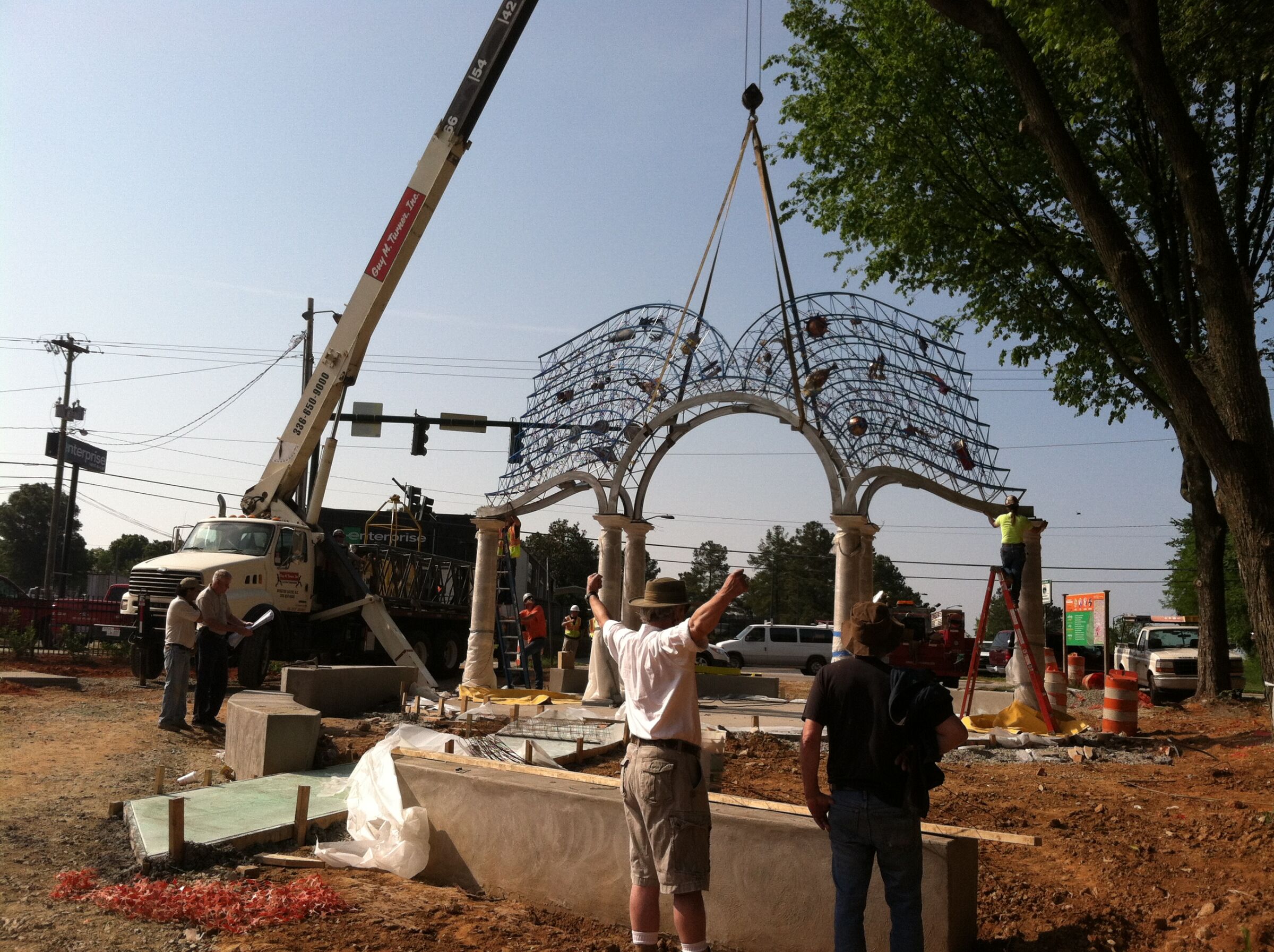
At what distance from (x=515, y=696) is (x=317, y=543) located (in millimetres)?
5740

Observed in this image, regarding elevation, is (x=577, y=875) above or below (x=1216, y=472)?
below

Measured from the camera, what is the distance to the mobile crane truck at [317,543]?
17.2m

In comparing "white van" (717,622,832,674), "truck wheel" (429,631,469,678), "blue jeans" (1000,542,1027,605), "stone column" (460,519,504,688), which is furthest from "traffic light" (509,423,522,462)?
"white van" (717,622,832,674)

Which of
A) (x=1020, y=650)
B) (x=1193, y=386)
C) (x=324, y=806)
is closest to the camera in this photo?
(x=324, y=806)

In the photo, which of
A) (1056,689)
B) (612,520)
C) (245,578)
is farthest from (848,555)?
(245,578)

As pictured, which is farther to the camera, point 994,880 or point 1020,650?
point 1020,650

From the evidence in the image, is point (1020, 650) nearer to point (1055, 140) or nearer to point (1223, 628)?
point (1223, 628)

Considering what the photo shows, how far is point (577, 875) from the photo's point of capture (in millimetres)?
5770

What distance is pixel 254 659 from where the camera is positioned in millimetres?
16484

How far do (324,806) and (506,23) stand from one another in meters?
14.3

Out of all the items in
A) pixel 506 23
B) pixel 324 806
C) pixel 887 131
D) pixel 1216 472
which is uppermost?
pixel 506 23

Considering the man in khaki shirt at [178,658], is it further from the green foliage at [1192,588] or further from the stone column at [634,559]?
the green foliage at [1192,588]

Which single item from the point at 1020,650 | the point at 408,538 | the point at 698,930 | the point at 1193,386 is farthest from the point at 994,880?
the point at 408,538

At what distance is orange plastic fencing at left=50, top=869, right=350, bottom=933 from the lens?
17.7 ft
